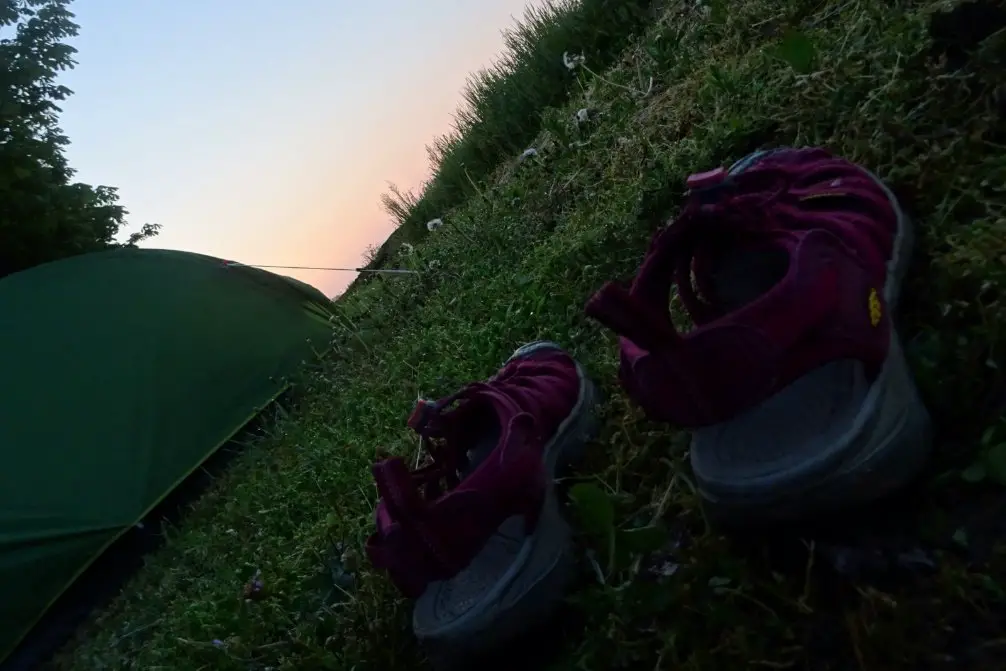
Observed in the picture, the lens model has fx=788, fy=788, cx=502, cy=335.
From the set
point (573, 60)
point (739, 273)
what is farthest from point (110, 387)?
point (739, 273)

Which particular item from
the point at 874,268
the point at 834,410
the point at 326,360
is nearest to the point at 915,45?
the point at 874,268

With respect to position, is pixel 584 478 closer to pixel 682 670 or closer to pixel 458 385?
pixel 682 670

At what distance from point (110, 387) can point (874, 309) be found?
12.1 ft

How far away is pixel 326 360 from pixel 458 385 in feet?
7.17

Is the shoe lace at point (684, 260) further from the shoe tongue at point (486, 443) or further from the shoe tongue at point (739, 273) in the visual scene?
the shoe tongue at point (486, 443)

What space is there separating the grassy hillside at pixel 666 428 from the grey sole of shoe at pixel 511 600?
64mm

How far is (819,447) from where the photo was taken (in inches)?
38.0

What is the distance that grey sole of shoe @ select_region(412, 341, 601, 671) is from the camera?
1.22 metres

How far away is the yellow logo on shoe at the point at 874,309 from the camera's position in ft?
3.34

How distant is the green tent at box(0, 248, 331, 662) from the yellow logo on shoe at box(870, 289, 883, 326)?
3414 millimetres

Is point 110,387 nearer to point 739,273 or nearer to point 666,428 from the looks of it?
point 666,428

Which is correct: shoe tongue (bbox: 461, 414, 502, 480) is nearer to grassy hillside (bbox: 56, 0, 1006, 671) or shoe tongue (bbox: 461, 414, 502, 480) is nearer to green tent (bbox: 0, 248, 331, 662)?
grassy hillside (bbox: 56, 0, 1006, 671)

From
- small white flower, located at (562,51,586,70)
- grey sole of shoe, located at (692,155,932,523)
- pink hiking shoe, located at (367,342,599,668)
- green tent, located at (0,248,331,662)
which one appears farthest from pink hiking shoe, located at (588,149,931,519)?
green tent, located at (0,248,331,662)

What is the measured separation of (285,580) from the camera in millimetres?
2199
